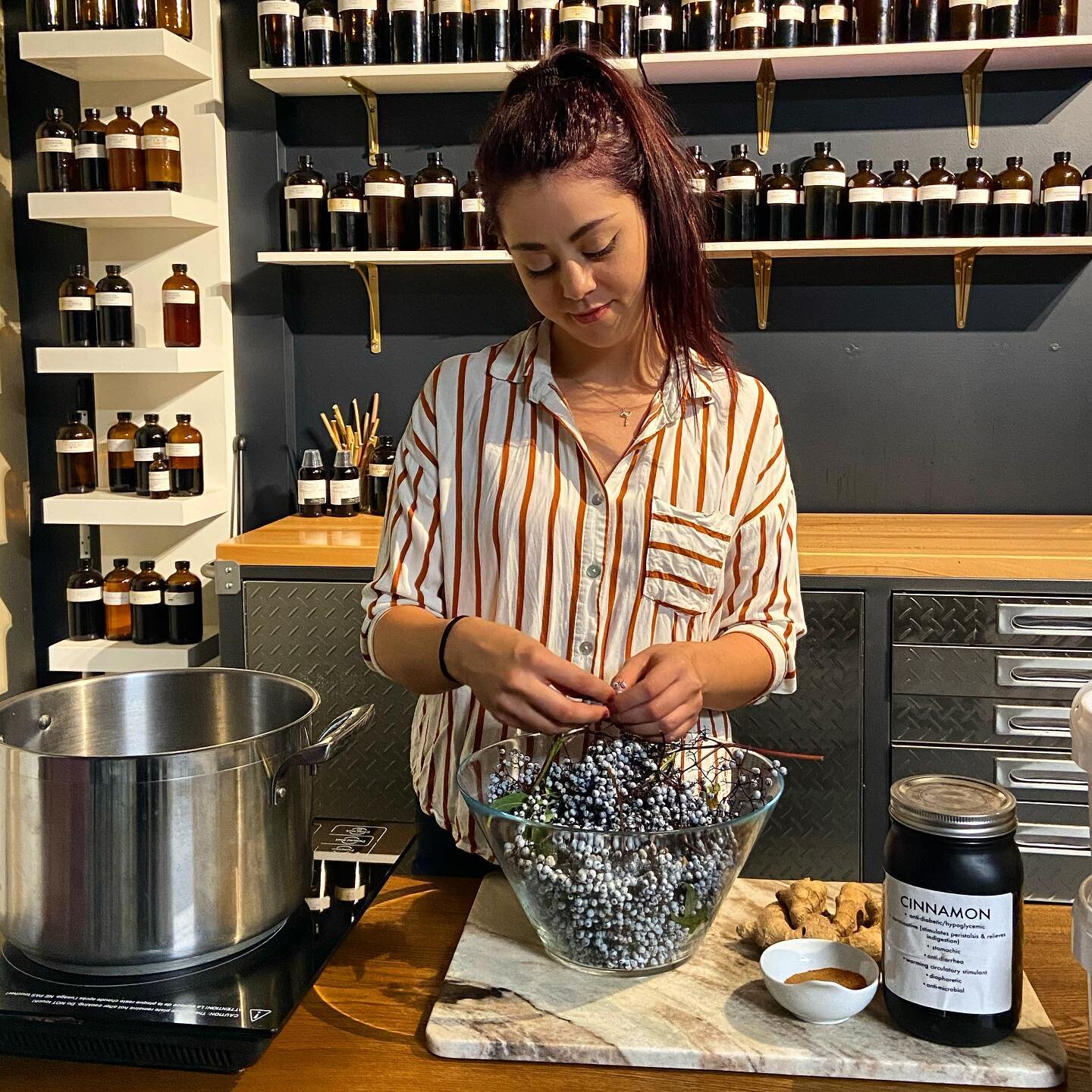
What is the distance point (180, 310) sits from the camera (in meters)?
3.08

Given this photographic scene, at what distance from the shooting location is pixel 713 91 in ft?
10.2

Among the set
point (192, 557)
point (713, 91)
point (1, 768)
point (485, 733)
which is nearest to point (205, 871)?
point (1, 768)

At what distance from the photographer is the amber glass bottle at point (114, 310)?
3.00 m

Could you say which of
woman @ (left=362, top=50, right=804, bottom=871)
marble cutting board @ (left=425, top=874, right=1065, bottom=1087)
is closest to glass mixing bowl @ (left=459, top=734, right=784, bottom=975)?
marble cutting board @ (left=425, top=874, right=1065, bottom=1087)

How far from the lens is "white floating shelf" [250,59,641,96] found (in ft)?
9.55

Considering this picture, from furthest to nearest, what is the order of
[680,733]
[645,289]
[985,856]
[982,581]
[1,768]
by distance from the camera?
[982,581] → [645,289] → [680,733] → [1,768] → [985,856]

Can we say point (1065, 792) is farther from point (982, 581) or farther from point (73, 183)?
point (73, 183)

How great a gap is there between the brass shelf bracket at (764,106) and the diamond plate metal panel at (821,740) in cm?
124

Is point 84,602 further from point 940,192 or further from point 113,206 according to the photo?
point 940,192

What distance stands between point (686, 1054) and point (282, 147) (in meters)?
2.90

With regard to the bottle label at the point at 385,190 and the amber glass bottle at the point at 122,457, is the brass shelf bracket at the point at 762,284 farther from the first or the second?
the amber glass bottle at the point at 122,457

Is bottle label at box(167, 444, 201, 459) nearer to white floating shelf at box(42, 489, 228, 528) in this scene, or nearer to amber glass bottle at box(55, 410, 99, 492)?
white floating shelf at box(42, 489, 228, 528)

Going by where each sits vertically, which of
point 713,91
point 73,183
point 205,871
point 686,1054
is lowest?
point 686,1054

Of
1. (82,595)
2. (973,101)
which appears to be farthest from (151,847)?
(973,101)
